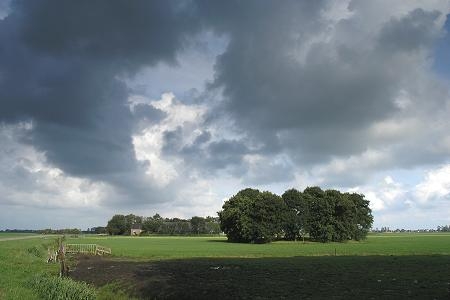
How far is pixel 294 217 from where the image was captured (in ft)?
428

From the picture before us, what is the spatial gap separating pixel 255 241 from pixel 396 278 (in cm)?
9175

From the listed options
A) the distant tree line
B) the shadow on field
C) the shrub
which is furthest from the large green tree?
the shrub

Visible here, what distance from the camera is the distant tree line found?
125500mm

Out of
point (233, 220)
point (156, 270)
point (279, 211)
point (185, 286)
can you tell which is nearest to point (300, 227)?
point (279, 211)

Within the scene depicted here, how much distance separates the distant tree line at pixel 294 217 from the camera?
125500mm

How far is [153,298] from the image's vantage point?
1175 inches

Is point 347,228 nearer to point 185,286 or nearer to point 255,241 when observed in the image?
point 255,241

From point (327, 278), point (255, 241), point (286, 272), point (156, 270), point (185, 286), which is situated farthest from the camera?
point (255, 241)

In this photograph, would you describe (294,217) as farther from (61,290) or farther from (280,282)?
(61,290)

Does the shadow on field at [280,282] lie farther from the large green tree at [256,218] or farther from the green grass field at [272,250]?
the large green tree at [256,218]

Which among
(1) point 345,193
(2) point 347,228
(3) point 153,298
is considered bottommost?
(3) point 153,298

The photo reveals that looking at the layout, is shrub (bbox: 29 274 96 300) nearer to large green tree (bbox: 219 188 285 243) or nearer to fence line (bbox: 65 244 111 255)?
fence line (bbox: 65 244 111 255)

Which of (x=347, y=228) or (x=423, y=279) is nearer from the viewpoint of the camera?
(x=423, y=279)

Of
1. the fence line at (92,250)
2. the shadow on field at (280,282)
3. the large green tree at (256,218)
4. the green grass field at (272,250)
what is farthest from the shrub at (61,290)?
the large green tree at (256,218)
